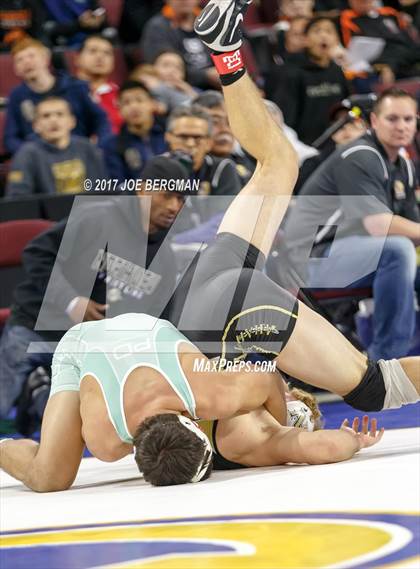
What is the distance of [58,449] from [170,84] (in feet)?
17.0

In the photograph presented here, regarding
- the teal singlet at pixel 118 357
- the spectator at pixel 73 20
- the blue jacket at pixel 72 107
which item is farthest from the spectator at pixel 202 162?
the spectator at pixel 73 20

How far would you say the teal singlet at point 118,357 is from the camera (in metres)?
3.86

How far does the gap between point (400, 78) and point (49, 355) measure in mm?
5183

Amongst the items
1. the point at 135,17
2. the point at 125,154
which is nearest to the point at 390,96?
the point at 125,154

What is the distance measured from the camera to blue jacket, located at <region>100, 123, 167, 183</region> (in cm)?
772

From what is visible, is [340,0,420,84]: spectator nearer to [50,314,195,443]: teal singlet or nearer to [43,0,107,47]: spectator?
[43,0,107,47]: spectator

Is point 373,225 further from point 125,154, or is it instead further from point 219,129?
point 125,154

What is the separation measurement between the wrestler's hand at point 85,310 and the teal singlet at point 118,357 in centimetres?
139

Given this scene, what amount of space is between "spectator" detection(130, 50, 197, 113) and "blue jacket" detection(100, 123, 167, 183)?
73 cm

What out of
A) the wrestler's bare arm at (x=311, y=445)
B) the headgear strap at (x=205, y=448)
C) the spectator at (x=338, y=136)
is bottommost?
the spectator at (x=338, y=136)

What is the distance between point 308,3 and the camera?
33.1 ft

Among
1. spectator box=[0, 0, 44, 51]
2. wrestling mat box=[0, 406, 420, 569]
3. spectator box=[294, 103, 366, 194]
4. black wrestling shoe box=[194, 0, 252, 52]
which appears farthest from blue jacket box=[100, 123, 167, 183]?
wrestling mat box=[0, 406, 420, 569]

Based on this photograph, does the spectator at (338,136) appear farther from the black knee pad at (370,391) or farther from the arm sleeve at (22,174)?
the black knee pad at (370,391)

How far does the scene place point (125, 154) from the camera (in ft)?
25.4
